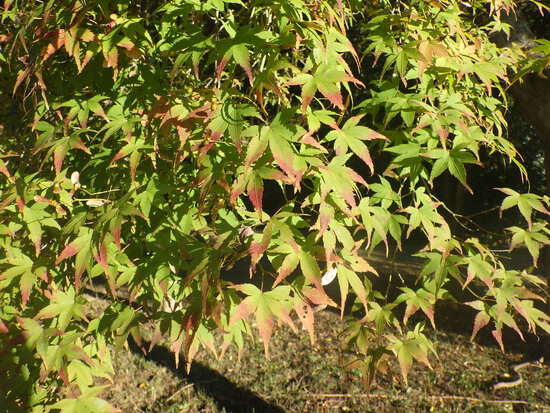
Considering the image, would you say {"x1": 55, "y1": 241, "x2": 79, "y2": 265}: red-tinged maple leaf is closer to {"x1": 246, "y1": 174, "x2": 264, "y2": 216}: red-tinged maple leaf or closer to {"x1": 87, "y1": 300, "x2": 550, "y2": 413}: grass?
{"x1": 246, "y1": 174, "x2": 264, "y2": 216}: red-tinged maple leaf

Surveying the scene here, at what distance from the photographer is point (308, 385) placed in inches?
152

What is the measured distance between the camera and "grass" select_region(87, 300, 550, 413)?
3.53 metres

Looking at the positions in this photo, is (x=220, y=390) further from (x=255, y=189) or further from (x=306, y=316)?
(x=255, y=189)

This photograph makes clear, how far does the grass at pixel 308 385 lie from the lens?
353cm

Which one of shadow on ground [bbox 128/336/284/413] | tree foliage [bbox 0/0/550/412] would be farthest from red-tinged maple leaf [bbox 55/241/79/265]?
shadow on ground [bbox 128/336/284/413]

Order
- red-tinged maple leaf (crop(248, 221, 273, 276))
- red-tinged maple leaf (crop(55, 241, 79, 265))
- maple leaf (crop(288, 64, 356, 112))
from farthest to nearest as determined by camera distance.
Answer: red-tinged maple leaf (crop(55, 241, 79, 265)), maple leaf (crop(288, 64, 356, 112)), red-tinged maple leaf (crop(248, 221, 273, 276))

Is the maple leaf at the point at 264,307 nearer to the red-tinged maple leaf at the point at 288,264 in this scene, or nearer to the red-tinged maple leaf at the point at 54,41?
the red-tinged maple leaf at the point at 288,264

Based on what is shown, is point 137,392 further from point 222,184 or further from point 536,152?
point 536,152

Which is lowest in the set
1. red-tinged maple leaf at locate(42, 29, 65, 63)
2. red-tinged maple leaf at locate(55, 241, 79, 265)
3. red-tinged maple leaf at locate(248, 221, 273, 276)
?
red-tinged maple leaf at locate(55, 241, 79, 265)

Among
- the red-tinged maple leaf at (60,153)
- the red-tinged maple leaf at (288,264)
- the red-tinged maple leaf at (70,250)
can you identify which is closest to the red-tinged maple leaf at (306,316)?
the red-tinged maple leaf at (288,264)

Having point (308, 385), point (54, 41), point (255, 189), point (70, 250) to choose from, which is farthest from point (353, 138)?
point (308, 385)

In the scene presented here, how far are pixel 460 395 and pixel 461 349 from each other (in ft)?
3.15

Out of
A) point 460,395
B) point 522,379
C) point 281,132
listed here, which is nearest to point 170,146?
point 281,132

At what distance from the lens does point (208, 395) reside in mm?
3654
